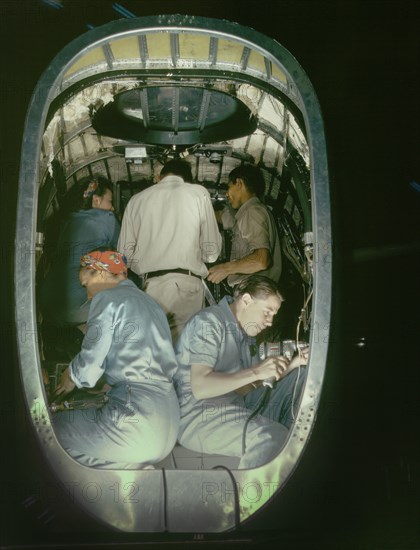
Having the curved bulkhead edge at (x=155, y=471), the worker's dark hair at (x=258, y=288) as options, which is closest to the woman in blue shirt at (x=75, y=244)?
the curved bulkhead edge at (x=155, y=471)

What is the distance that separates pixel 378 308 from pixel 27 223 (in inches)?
113

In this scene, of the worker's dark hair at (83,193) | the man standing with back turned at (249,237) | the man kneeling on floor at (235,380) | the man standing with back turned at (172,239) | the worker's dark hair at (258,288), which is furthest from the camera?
the worker's dark hair at (83,193)

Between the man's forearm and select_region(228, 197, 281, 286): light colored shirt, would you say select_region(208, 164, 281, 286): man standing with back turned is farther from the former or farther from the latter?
the man's forearm

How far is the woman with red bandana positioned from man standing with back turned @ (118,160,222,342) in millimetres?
234

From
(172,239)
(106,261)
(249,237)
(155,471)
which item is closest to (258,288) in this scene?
(249,237)

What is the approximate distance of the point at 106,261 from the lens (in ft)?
11.0

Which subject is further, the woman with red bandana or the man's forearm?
the man's forearm

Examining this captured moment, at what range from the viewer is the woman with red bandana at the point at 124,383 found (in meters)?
3.05

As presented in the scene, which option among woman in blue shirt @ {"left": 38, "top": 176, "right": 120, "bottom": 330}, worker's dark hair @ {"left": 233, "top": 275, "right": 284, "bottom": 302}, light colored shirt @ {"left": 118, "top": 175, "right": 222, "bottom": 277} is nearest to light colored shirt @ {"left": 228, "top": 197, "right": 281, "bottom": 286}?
light colored shirt @ {"left": 118, "top": 175, "right": 222, "bottom": 277}

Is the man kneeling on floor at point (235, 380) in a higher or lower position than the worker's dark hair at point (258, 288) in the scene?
lower

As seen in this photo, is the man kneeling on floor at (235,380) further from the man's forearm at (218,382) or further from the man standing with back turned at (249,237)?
the man standing with back turned at (249,237)

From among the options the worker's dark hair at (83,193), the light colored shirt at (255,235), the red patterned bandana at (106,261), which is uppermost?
the worker's dark hair at (83,193)

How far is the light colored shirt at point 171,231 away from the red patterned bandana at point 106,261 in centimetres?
18

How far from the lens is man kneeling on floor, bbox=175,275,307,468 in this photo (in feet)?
10.3
